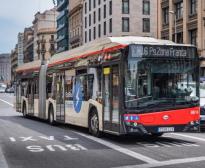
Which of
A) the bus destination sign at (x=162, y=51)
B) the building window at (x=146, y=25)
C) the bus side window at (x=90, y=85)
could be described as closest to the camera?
the bus destination sign at (x=162, y=51)

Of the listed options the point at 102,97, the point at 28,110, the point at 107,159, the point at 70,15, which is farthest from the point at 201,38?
the point at 70,15

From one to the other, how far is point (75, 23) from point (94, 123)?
3902 inches

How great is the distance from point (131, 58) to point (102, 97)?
6.72ft

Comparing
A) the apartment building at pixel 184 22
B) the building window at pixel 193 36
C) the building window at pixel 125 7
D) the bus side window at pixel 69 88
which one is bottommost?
the bus side window at pixel 69 88

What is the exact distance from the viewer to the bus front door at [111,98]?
14.6 meters

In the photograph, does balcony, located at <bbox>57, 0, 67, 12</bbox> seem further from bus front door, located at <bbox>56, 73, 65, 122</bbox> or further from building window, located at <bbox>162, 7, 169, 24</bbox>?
bus front door, located at <bbox>56, 73, 65, 122</bbox>

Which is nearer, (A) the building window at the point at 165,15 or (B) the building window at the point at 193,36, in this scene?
(B) the building window at the point at 193,36

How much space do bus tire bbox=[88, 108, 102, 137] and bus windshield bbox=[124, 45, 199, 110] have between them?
8.08 ft

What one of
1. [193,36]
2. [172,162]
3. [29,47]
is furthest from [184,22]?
[29,47]

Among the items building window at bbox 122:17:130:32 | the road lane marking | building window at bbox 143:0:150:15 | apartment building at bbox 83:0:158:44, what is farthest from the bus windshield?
building window at bbox 143:0:150:15

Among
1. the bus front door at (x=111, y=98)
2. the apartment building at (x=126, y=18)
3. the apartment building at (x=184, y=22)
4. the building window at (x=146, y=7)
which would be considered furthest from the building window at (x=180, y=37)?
the bus front door at (x=111, y=98)

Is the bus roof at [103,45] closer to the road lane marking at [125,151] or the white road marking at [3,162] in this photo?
the road lane marking at [125,151]

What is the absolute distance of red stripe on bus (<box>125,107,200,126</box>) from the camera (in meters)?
14.2

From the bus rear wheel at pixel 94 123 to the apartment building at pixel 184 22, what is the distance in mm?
35937
